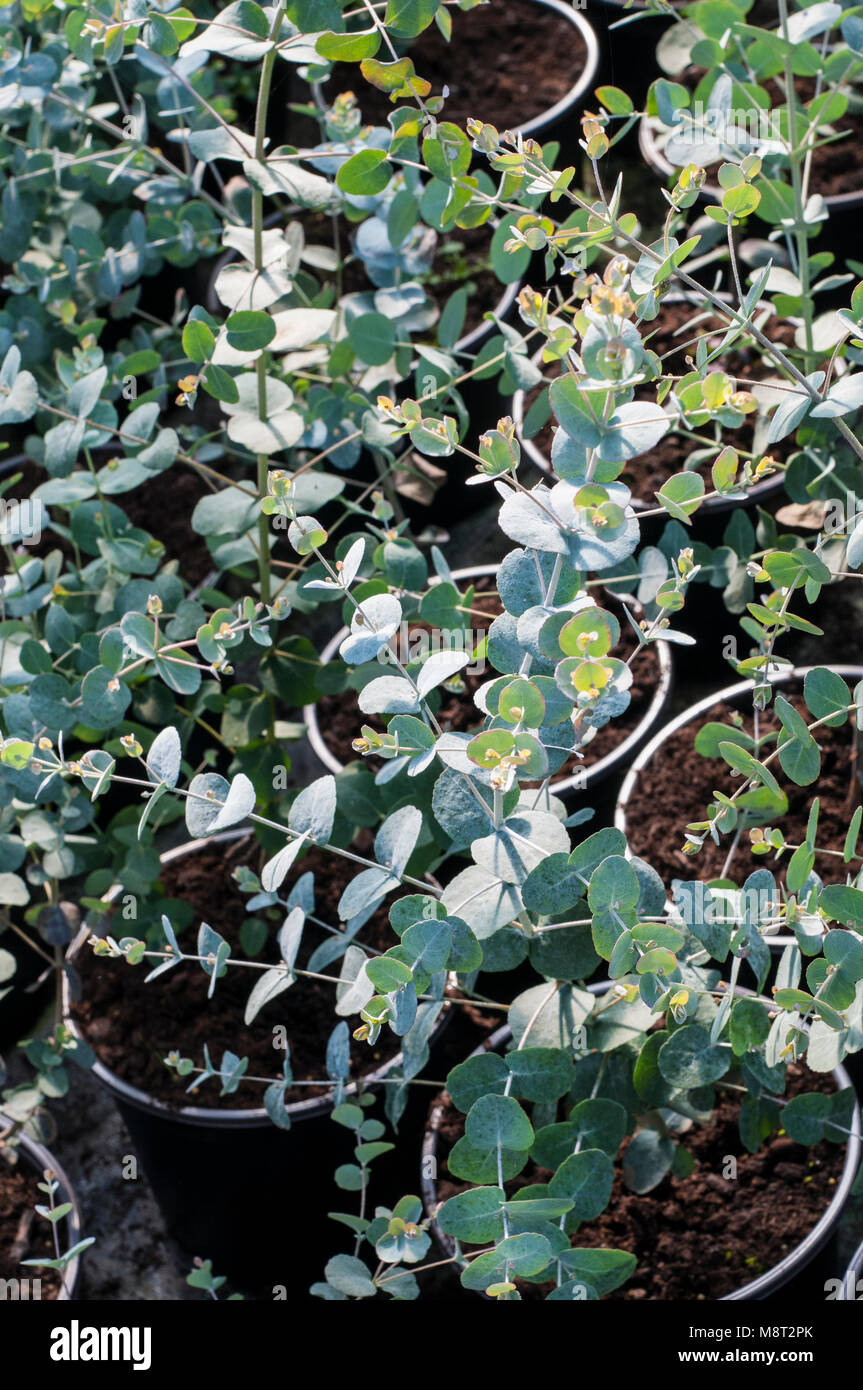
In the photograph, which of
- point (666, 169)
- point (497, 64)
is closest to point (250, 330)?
point (666, 169)

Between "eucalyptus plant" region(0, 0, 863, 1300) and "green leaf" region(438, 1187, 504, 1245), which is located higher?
"eucalyptus plant" region(0, 0, 863, 1300)

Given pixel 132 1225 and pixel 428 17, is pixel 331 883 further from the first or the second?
pixel 428 17

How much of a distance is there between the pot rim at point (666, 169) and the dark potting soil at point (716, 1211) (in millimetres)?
1564

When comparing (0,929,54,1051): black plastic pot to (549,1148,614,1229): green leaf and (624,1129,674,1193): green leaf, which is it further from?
(549,1148,614,1229): green leaf

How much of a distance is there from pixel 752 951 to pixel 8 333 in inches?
42.7

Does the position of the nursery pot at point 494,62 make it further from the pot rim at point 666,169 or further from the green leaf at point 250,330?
the green leaf at point 250,330

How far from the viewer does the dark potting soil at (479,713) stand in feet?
6.10

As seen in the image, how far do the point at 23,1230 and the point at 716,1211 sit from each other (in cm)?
88

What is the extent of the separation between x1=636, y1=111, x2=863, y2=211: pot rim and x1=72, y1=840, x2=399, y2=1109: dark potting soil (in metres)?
A: 1.39

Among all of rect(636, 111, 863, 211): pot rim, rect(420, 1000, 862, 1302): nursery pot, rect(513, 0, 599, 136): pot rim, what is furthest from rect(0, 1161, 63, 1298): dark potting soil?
rect(513, 0, 599, 136): pot rim

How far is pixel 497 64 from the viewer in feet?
9.30

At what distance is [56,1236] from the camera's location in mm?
1531

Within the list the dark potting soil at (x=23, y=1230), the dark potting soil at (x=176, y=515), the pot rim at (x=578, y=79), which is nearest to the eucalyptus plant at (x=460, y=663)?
the dark potting soil at (x=23, y=1230)

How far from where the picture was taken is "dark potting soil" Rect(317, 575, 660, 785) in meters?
1.86
